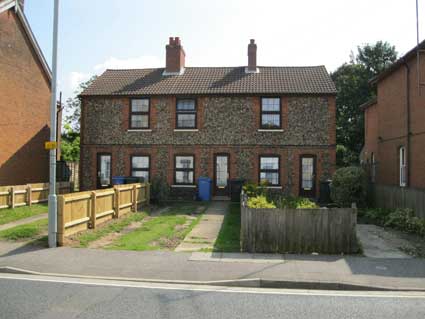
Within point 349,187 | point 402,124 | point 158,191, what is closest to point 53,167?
point 158,191

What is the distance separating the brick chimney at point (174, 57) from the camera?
83.9ft

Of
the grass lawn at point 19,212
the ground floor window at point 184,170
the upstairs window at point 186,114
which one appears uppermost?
the upstairs window at point 186,114

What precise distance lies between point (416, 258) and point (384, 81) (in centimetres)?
1366

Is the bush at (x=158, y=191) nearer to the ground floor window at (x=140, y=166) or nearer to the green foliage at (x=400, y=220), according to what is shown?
the ground floor window at (x=140, y=166)

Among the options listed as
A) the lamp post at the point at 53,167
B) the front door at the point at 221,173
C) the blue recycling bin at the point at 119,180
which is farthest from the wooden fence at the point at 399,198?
the blue recycling bin at the point at 119,180

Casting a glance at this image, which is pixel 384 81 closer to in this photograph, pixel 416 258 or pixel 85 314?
A: pixel 416 258

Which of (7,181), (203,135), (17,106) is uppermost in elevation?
(17,106)

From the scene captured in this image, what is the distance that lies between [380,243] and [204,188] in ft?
39.1

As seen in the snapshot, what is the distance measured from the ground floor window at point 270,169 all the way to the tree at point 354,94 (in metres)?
17.6

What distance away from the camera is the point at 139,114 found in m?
24.0

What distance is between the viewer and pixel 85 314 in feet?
19.5

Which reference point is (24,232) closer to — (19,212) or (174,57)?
(19,212)

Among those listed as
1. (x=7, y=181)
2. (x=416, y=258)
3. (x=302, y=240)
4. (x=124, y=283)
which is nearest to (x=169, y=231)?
(x=302, y=240)

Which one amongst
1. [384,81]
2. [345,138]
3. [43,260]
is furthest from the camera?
[345,138]
